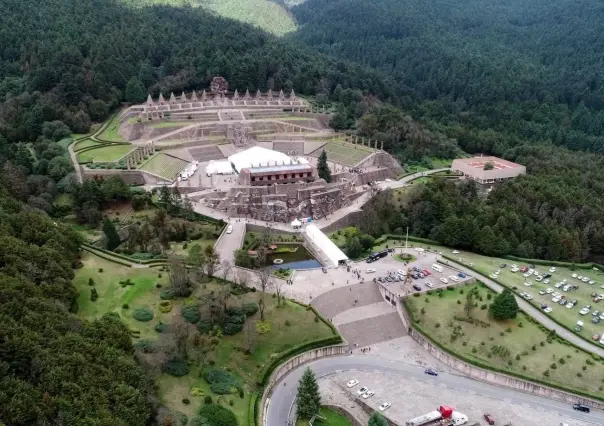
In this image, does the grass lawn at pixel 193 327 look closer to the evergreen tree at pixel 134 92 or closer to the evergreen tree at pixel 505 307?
the evergreen tree at pixel 505 307

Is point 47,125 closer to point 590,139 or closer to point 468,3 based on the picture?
point 590,139

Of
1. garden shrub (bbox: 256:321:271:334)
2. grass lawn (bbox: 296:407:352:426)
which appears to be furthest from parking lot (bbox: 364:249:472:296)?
grass lawn (bbox: 296:407:352:426)

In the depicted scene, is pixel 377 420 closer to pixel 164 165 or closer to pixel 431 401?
pixel 431 401

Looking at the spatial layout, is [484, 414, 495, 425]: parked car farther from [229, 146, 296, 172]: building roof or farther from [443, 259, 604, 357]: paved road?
[229, 146, 296, 172]: building roof

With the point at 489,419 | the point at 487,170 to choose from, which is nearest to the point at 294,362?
the point at 489,419

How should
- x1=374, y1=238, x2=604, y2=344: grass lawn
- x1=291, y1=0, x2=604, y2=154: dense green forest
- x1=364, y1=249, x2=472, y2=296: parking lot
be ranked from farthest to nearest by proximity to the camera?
x1=291, y1=0, x2=604, y2=154: dense green forest → x1=364, y1=249, x2=472, y2=296: parking lot → x1=374, y1=238, x2=604, y2=344: grass lawn

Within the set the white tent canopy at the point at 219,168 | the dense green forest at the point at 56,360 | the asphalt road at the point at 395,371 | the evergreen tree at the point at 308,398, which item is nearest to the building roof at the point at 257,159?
the white tent canopy at the point at 219,168
